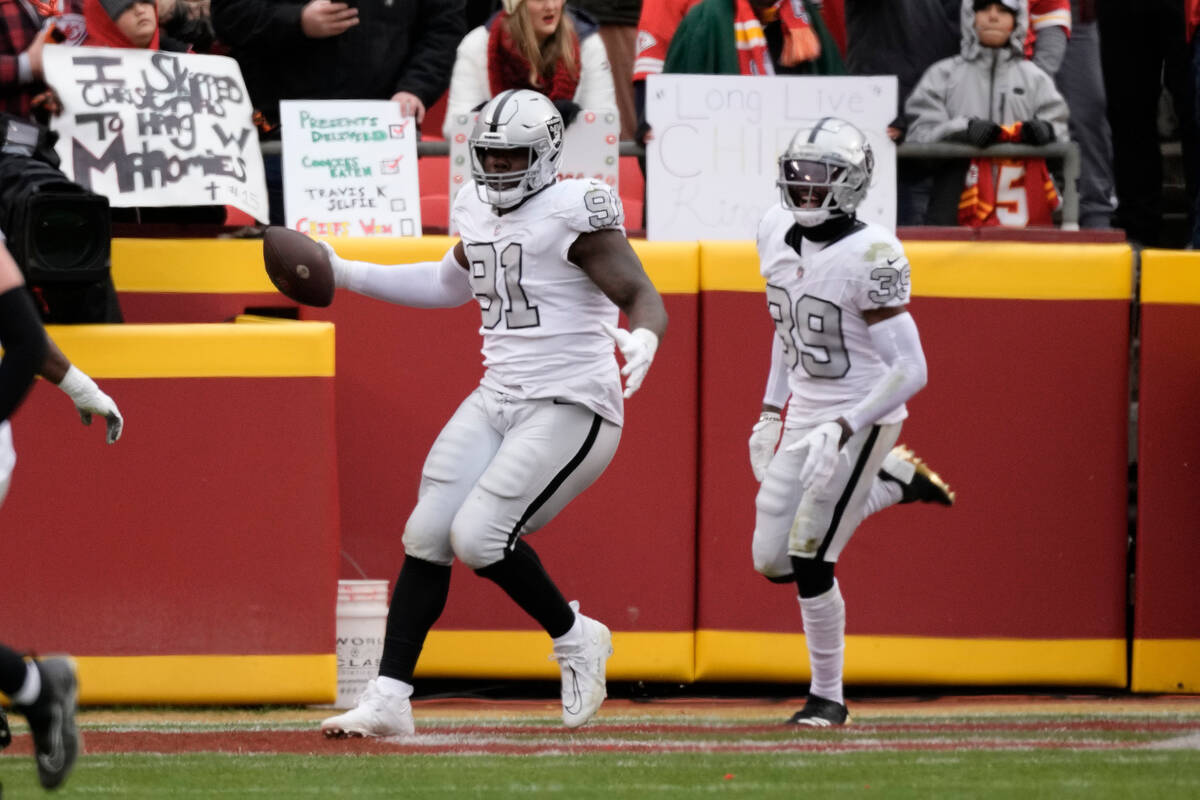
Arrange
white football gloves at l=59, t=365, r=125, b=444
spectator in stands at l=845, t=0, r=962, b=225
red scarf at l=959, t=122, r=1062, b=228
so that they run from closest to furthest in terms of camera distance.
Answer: white football gloves at l=59, t=365, r=125, b=444
red scarf at l=959, t=122, r=1062, b=228
spectator in stands at l=845, t=0, r=962, b=225

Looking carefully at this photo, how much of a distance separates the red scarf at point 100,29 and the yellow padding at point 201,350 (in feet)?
3.77

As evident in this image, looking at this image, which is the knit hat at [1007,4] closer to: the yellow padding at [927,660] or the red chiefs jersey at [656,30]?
the red chiefs jersey at [656,30]

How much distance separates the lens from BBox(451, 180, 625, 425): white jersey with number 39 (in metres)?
5.46

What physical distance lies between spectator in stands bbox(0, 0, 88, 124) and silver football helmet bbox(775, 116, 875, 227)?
263 cm

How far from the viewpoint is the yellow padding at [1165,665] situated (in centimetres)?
694

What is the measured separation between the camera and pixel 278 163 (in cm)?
741

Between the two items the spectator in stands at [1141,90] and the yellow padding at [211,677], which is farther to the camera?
the spectator in stands at [1141,90]

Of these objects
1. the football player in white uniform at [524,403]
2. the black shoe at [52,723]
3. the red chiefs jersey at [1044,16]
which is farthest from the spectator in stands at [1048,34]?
the black shoe at [52,723]

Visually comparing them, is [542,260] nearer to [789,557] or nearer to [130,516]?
[789,557]

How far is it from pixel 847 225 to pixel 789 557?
39.8 inches

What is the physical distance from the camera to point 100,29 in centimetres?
686

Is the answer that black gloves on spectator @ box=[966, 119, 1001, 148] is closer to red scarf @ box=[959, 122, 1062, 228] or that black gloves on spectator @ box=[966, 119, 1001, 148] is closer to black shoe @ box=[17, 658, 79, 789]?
red scarf @ box=[959, 122, 1062, 228]

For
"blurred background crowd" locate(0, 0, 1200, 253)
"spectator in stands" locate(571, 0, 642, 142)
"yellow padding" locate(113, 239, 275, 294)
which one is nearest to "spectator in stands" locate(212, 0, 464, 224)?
"blurred background crowd" locate(0, 0, 1200, 253)

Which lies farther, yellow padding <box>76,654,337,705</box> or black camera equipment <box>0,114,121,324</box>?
yellow padding <box>76,654,337,705</box>
